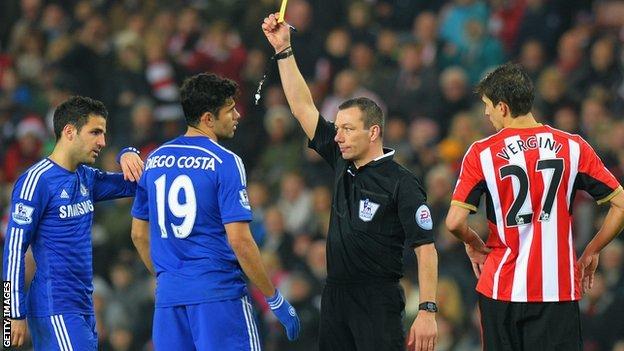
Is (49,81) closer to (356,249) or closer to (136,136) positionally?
(136,136)

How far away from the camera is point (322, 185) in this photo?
437 inches

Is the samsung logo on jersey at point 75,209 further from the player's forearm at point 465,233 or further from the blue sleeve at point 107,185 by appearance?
the player's forearm at point 465,233

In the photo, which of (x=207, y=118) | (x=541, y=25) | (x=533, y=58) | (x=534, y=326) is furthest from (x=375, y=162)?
(x=541, y=25)

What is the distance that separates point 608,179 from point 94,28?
886cm

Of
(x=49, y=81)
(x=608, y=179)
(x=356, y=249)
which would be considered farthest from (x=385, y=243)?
(x=49, y=81)

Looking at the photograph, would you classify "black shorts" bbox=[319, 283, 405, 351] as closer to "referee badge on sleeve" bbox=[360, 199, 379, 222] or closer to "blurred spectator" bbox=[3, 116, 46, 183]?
"referee badge on sleeve" bbox=[360, 199, 379, 222]

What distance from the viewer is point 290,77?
6.45 metres

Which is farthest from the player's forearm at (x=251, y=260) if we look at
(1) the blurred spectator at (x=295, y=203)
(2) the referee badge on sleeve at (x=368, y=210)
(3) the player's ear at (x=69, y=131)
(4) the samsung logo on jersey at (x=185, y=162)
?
(1) the blurred spectator at (x=295, y=203)

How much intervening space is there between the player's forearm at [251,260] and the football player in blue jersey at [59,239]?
0.82 meters

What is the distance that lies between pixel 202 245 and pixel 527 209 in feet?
4.92

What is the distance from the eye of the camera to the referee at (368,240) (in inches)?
238

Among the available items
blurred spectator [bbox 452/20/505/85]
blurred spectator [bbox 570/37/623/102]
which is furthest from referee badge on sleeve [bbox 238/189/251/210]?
blurred spectator [bbox 452/20/505/85]

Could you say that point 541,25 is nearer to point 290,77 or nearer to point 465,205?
point 290,77

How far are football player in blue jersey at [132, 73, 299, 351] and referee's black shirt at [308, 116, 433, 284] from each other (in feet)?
1.26
